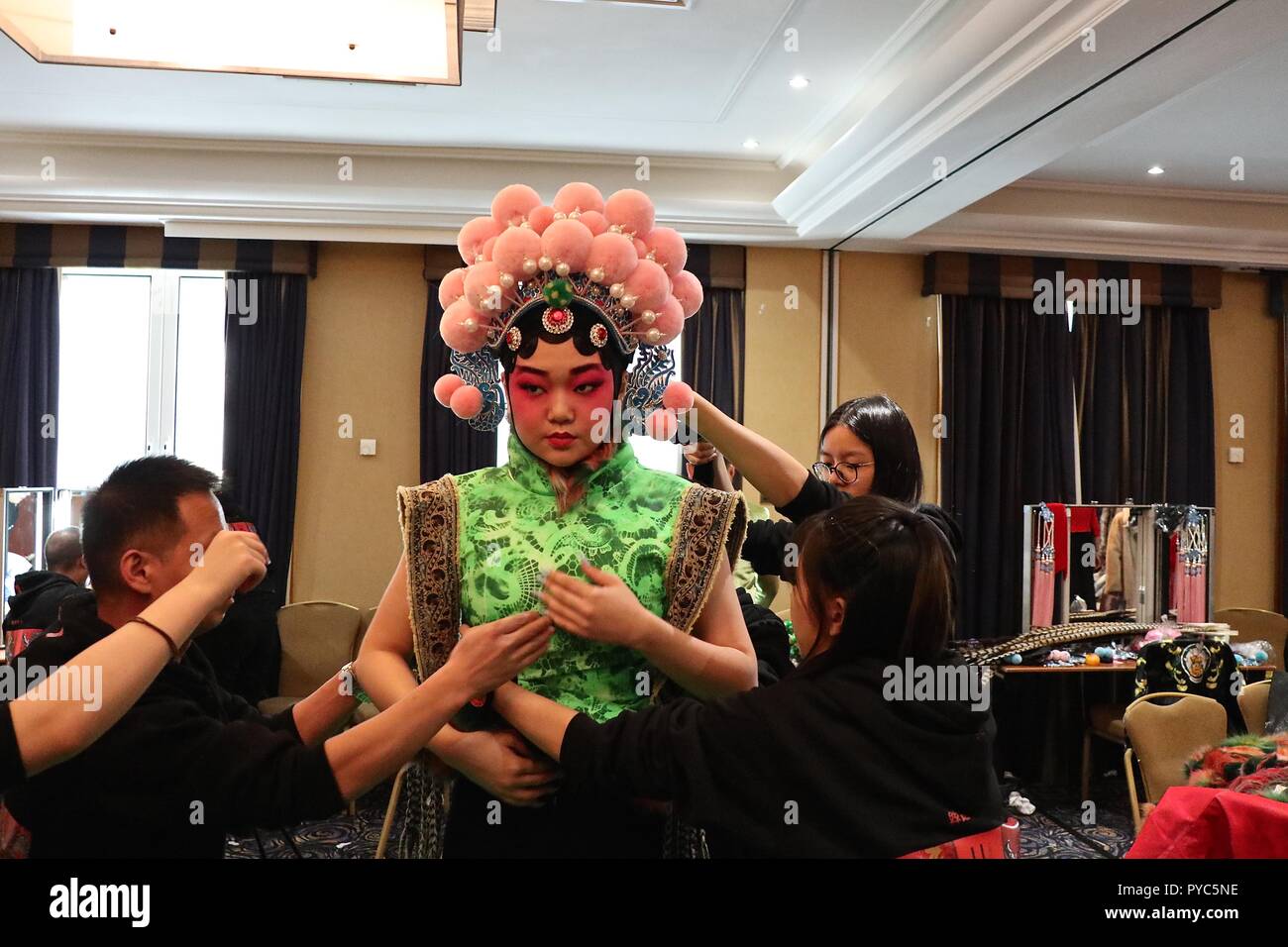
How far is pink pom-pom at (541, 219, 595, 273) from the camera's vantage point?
1.36 meters

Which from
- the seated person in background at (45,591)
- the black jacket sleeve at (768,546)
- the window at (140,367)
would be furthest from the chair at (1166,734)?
the window at (140,367)

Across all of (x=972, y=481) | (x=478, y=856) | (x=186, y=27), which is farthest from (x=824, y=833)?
(x=972, y=481)

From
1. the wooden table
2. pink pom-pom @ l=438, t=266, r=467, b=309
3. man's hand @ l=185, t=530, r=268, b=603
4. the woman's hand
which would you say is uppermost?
pink pom-pom @ l=438, t=266, r=467, b=309

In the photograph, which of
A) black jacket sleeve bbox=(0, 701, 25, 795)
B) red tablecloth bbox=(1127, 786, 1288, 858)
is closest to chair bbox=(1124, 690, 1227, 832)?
red tablecloth bbox=(1127, 786, 1288, 858)

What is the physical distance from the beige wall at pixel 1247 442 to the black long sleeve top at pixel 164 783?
249 inches

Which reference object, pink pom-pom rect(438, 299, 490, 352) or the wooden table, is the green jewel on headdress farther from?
the wooden table

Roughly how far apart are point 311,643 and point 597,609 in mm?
4207

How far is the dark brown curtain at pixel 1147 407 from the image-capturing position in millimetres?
5883

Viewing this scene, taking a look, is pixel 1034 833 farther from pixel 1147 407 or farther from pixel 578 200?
pixel 578 200

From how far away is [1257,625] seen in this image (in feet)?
18.8

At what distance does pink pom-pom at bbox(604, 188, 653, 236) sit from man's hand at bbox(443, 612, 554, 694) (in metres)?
0.59

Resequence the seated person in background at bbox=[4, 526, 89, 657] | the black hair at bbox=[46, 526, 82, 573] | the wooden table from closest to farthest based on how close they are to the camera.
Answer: the seated person in background at bbox=[4, 526, 89, 657] < the black hair at bbox=[46, 526, 82, 573] < the wooden table

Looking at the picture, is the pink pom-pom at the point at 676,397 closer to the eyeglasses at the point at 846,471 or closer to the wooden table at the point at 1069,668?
the eyeglasses at the point at 846,471

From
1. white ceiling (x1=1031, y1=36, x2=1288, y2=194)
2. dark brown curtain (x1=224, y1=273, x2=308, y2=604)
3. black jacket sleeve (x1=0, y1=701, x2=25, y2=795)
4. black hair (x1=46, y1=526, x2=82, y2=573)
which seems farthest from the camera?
dark brown curtain (x1=224, y1=273, x2=308, y2=604)
